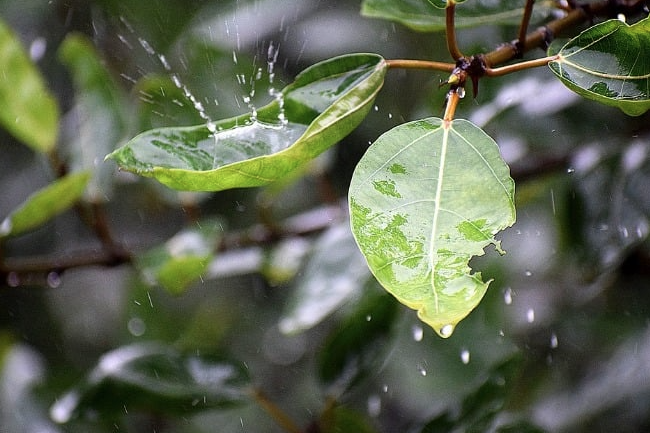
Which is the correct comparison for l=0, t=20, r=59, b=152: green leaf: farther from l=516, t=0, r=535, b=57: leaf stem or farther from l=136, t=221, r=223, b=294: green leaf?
l=516, t=0, r=535, b=57: leaf stem

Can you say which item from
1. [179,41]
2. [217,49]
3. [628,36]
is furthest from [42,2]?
[628,36]

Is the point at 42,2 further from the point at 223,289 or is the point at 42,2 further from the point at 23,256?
the point at 223,289

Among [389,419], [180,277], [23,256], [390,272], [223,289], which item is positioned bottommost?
[389,419]

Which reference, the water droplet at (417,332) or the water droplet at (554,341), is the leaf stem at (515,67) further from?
the water droplet at (554,341)

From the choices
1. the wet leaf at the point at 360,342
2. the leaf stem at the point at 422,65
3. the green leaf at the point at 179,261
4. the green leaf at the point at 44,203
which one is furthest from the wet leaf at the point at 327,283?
the leaf stem at the point at 422,65

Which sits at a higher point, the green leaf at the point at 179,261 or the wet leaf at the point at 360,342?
the green leaf at the point at 179,261

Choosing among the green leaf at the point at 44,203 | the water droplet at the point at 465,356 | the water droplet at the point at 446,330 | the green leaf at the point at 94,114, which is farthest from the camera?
the water droplet at the point at 465,356
